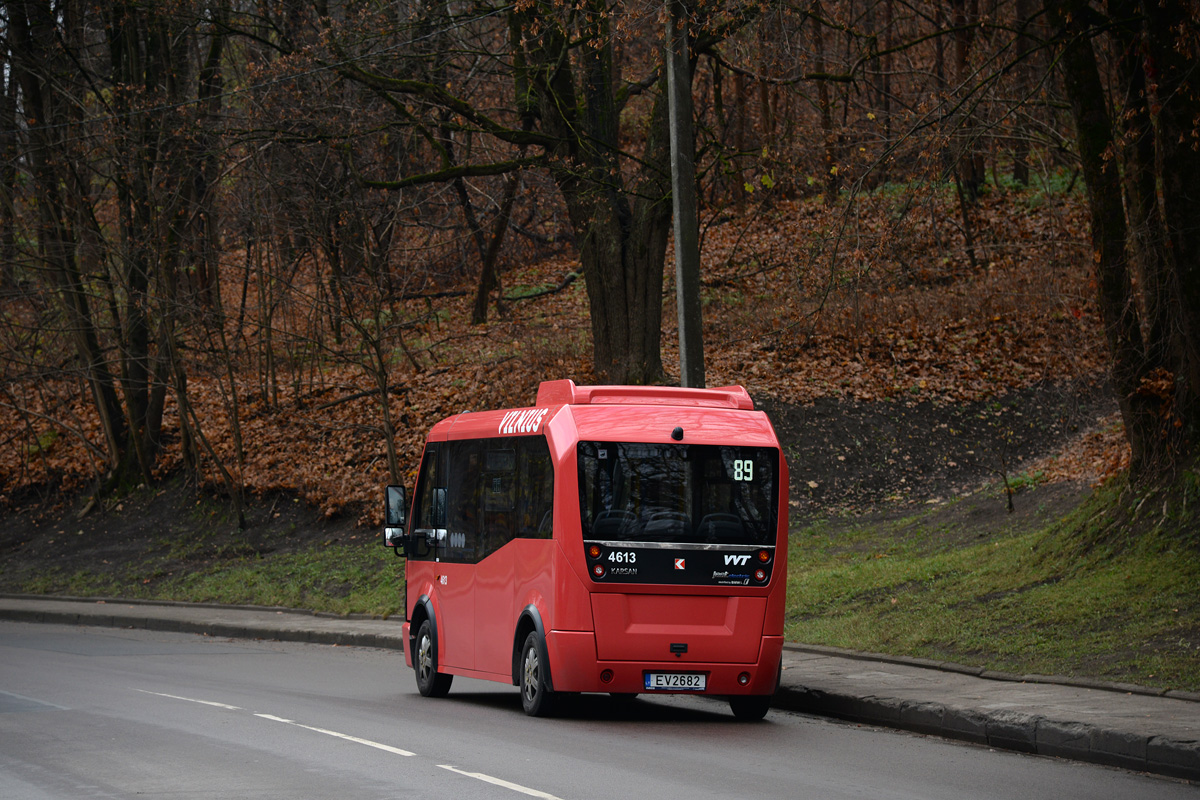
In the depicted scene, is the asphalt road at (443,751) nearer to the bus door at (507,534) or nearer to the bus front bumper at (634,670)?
the bus front bumper at (634,670)

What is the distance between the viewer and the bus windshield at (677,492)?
1044 centimetres

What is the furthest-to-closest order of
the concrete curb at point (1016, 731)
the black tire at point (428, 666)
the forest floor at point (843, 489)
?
the forest floor at point (843, 489) < the black tire at point (428, 666) < the concrete curb at point (1016, 731)

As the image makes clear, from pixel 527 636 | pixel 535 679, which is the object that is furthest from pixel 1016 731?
pixel 527 636

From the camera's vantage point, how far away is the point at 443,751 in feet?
→ 28.9

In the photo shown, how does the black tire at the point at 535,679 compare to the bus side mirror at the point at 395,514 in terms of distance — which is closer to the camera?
the black tire at the point at 535,679

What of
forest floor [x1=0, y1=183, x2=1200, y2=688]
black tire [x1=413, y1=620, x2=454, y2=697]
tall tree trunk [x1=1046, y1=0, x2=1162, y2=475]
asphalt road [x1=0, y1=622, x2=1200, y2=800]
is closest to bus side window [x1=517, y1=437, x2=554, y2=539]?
asphalt road [x1=0, y1=622, x2=1200, y2=800]

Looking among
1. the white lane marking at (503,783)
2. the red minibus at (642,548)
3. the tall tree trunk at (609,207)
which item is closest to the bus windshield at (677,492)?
the red minibus at (642,548)

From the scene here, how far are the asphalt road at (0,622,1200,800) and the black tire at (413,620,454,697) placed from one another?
0.25 meters

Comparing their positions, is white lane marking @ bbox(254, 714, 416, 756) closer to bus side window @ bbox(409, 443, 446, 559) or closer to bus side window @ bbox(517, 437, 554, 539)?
bus side window @ bbox(517, 437, 554, 539)

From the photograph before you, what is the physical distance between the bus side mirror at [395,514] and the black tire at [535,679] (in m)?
2.68

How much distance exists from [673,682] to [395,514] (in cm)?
406

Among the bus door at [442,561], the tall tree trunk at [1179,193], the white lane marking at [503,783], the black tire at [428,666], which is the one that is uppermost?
the tall tree trunk at [1179,193]

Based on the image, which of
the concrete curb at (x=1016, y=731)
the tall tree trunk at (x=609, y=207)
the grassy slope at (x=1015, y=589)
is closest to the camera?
the concrete curb at (x=1016, y=731)

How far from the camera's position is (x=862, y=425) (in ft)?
82.7
